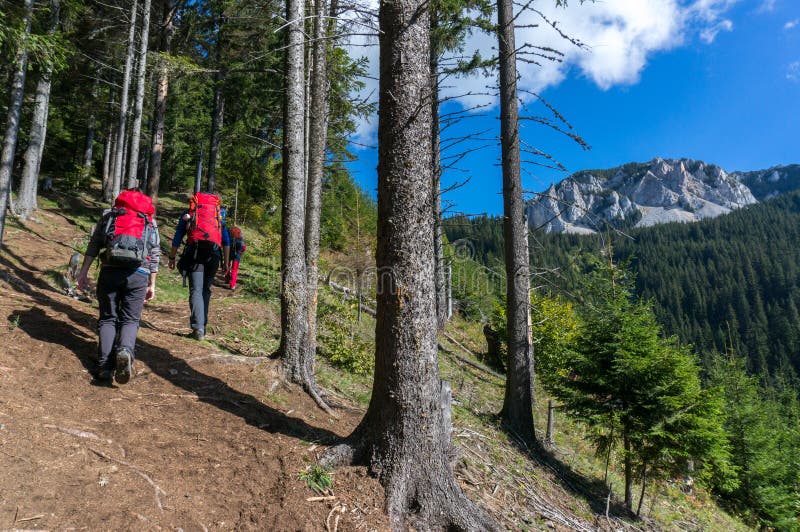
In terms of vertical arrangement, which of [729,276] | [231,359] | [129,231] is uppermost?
[729,276]

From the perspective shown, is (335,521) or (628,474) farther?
(628,474)

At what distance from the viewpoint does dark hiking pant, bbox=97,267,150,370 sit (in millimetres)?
4113

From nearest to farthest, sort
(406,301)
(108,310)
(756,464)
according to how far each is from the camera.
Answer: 1. (406,301)
2. (108,310)
3. (756,464)

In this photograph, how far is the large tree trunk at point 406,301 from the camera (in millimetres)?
3436

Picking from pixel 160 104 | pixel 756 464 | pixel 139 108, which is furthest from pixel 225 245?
pixel 756 464

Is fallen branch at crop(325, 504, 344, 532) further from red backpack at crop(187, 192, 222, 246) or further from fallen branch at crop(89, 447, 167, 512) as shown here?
red backpack at crop(187, 192, 222, 246)

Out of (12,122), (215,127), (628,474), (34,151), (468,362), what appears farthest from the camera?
(215,127)

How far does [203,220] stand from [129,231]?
154 cm

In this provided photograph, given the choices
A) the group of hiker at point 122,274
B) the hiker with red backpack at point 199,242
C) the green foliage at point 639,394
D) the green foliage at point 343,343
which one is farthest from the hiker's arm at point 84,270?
the green foliage at point 639,394

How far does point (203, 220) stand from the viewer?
573 centimetres

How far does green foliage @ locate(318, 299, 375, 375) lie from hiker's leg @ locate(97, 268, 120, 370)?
438 cm

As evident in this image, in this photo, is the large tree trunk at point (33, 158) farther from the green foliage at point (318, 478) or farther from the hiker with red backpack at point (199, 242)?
the green foliage at point (318, 478)

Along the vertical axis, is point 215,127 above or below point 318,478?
above

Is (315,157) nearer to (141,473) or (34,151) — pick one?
(141,473)
